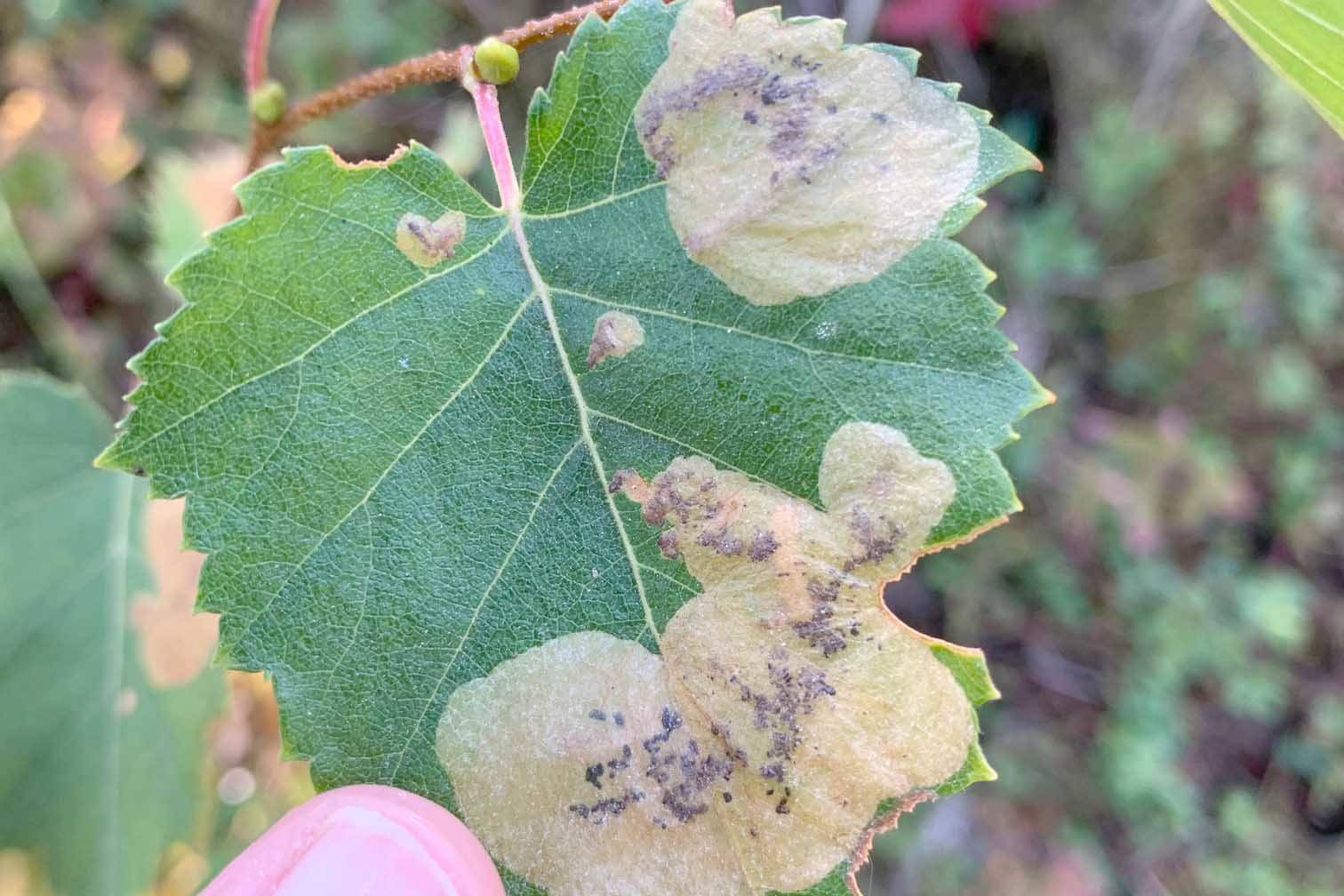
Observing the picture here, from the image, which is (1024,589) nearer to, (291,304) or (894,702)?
(894,702)

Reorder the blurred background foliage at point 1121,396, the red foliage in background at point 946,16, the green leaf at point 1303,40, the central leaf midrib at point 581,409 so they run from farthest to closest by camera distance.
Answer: the red foliage in background at point 946,16
the blurred background foliage at point 1121,396
the central leaf midrib at point 581,409
the green leaf at point 1303,40

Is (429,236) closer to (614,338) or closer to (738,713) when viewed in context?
(614,338)

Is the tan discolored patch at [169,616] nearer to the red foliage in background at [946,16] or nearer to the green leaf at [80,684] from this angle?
the green leaf at [80,684]

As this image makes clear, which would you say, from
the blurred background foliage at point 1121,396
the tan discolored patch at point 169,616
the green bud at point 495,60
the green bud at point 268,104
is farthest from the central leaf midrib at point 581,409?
the blurred background foliage at point 1121,396

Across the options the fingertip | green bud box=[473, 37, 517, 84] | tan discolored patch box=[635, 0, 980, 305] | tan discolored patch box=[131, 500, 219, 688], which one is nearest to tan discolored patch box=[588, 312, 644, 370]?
tan discolored patch box=[635, 0, 980, 305]

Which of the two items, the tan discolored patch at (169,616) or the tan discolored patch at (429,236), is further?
the tan discolored patch at (169,616)

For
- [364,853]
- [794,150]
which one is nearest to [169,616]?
[364,853]

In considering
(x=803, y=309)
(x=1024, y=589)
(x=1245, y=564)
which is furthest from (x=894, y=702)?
(x=1245, y=564)
